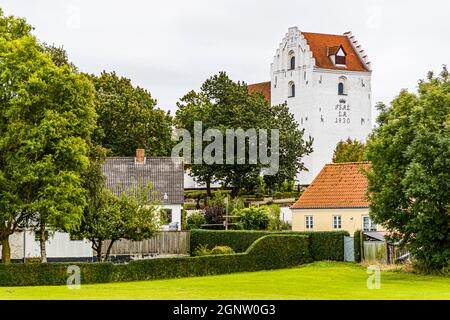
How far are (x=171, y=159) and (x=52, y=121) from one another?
94.7 ft

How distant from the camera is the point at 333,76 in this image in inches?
5458

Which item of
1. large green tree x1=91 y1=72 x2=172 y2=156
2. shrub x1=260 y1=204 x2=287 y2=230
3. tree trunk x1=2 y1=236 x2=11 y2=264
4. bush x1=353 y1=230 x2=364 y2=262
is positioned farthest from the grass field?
large green tree x1=91 y1=72 x2=172 y2=156

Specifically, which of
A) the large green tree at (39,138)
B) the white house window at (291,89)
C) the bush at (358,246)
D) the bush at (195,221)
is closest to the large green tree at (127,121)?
the bush at (195,221)

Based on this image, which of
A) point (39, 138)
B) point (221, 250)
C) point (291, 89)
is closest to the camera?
point (39, 138)

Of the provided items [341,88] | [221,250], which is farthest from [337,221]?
[341,88]

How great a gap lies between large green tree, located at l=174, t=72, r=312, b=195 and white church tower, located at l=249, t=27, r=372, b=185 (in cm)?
3361

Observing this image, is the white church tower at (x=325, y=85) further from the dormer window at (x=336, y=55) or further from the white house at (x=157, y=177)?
the white house at (x=157, y=177)

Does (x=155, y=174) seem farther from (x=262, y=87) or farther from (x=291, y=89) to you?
(x=262, y=87)

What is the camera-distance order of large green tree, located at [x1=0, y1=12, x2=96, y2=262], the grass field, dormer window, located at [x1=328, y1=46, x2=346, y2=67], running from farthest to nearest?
dormer window, located at [x1=328, y1=46, x2=346, y2=67] → large green tree, located at [x1=0, y1=12, x2=96, y2=262] → the grass field

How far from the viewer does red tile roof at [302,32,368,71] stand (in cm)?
13800

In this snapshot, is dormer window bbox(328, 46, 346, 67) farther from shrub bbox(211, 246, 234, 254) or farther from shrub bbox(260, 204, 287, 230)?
shrub bbox(211, 246, 234, 254)

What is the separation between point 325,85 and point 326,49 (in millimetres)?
5125

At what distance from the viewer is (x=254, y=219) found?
73.9 metres
